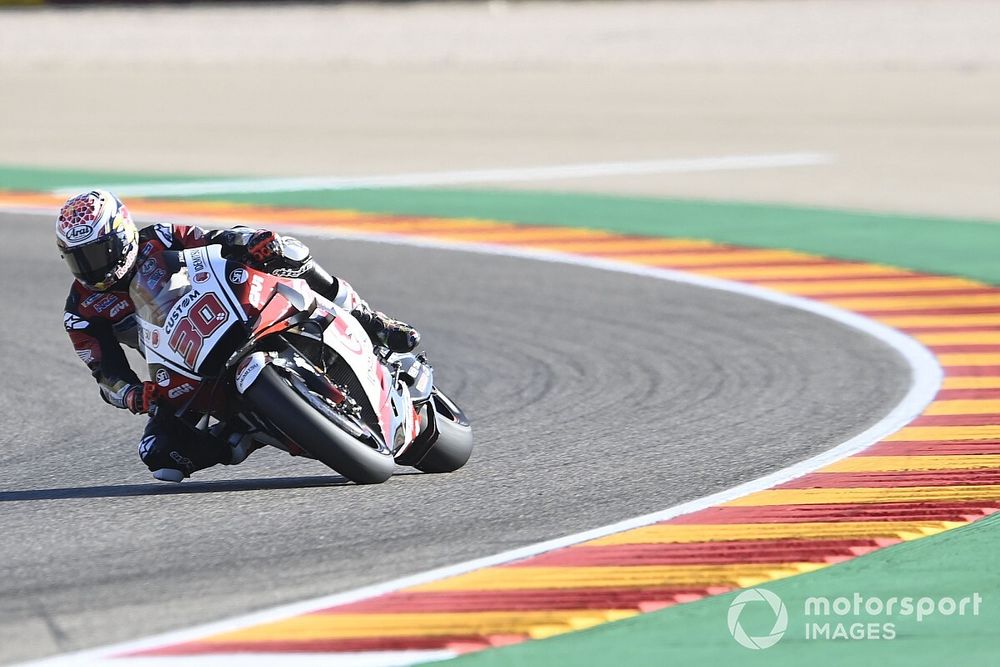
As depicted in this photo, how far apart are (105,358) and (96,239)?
58 cm

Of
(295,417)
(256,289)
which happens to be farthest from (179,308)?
(295,417)

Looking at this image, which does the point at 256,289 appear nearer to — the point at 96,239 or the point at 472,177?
the point at 96,239

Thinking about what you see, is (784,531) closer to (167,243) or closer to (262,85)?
(167,243)

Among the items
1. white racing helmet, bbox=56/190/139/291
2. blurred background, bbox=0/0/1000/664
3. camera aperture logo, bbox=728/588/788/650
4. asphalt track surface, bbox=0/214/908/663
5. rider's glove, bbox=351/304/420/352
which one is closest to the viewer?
camera aperture logo, bbox=728/588/788/650

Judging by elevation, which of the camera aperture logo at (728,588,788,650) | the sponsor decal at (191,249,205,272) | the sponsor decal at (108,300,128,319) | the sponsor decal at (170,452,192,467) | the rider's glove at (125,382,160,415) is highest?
the sponsor decal at (191,249,205,272)

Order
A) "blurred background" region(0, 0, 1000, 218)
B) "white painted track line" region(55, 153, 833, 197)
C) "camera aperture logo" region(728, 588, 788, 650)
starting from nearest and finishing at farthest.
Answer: "camera aperture logo" region(728, 588, 788, 650)
"white painted track line" region(55, 153, 833, 197)
"blurred background" region(0, 0, 1000, 218)

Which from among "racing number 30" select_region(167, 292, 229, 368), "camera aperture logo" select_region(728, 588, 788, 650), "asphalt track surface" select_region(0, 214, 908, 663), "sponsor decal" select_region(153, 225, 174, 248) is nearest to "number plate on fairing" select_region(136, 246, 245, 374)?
"racing number 30" select_region(167, 292, 229, 368)

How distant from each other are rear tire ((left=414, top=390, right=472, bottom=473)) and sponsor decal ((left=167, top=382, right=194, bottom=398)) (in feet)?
3.83

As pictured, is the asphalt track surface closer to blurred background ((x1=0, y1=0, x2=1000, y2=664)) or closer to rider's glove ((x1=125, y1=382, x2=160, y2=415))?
blurred background ((x1=0, y1=0, x2=1000, y2=664))

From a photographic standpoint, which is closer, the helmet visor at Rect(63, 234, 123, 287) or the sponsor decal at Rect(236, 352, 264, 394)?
the sponsor decal at Rect(236, 352, 264, 394)

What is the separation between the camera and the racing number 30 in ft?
25.1

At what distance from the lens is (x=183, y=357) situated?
769 cm

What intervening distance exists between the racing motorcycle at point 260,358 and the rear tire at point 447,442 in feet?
1.03

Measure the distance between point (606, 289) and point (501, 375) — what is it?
10.2ft
